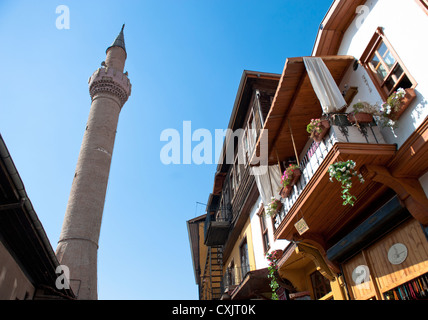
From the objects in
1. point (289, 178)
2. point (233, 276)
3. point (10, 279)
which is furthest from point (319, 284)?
point (233, 276)

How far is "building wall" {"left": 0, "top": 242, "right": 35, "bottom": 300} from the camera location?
7.41 m

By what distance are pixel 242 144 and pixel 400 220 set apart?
12.0 m

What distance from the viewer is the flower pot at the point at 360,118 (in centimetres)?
652

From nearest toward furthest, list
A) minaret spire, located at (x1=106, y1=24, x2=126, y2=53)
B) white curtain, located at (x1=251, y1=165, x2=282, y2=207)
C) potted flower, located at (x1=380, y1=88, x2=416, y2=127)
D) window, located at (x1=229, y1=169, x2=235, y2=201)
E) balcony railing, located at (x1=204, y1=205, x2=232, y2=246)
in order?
potted flower, located at (x1=380, y1=88, x2=416, y2=127)
white curtain, located at (x1=251, y1=165, x2=282, y2=207)
balcony railing, located at (x1=204, y1=205, x2=232, y2=246)
window, located at (x1=229, y1=169, x2=235, y2=201)
minaret spire, located at (x1=106, y1=24, x2=126, y2=53)

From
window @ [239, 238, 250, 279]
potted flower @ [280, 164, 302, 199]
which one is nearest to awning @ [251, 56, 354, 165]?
potted flower @ [280, 164, 302, 199]

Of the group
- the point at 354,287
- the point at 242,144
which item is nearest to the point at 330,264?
the point at 354,287

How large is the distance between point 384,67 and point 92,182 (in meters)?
22.2

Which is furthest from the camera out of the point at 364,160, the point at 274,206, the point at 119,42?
the point at 119,42

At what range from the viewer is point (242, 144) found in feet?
59.3

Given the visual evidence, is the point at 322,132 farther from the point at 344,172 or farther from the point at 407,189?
the point at 407,189

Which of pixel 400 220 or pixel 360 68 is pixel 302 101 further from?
pixel 400 220

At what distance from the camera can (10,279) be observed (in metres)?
8.02

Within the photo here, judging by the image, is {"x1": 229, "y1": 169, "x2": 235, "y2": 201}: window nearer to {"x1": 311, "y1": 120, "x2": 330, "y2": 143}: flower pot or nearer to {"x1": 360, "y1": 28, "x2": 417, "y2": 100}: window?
{"x1": 360, "y1": 28, "x2": 417, "y2": 100}: window

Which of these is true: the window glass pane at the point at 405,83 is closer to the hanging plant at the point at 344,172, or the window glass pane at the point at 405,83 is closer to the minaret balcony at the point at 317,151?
the minaret balcony at the point at 317,151
